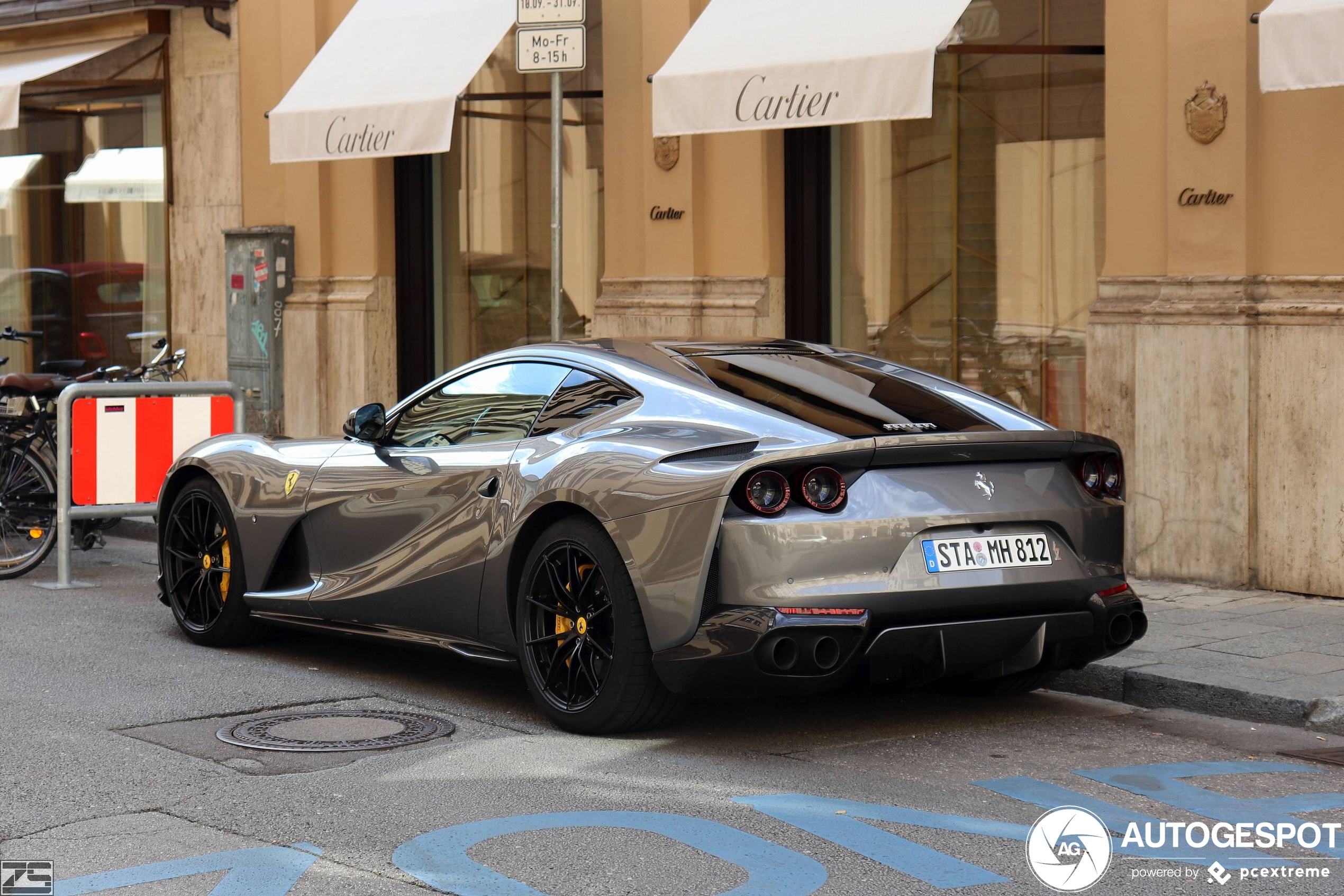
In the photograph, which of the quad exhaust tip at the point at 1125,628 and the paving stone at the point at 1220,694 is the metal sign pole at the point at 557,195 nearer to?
the paving stone at the point at 1220,694

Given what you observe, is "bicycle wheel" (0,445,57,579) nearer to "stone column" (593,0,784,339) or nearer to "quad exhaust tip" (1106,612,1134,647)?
"stone column" (593,0,784,339)

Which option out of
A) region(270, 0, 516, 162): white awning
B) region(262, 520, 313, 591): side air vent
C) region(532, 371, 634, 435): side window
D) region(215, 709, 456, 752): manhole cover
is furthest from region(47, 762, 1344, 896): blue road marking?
region(270, 0, 516, 162): white awning

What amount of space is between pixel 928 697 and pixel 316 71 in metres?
9.12

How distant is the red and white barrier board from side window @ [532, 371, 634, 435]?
4.02 m

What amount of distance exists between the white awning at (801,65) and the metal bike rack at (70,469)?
3397 millimetres

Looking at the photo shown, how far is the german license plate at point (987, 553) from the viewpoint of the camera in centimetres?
554

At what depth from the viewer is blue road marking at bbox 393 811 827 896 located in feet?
14.0

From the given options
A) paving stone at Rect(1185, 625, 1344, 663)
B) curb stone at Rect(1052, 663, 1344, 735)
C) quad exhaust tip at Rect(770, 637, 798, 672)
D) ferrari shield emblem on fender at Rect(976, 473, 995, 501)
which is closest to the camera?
quad exhaust tip at Rect(770, 637, 798, 672)

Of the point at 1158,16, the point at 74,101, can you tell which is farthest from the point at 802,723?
the point at 74,101

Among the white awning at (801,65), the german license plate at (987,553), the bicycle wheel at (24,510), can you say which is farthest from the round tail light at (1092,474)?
the bicycle wheel at (24,510)

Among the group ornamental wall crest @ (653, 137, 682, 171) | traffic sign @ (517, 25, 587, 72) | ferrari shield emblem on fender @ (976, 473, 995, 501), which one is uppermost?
traffic sign @ (517, 25, 587, 72)

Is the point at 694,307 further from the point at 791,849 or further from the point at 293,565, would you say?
the point at 791,849

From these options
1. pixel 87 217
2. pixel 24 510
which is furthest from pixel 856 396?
pixel 87 217

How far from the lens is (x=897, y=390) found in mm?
6258
